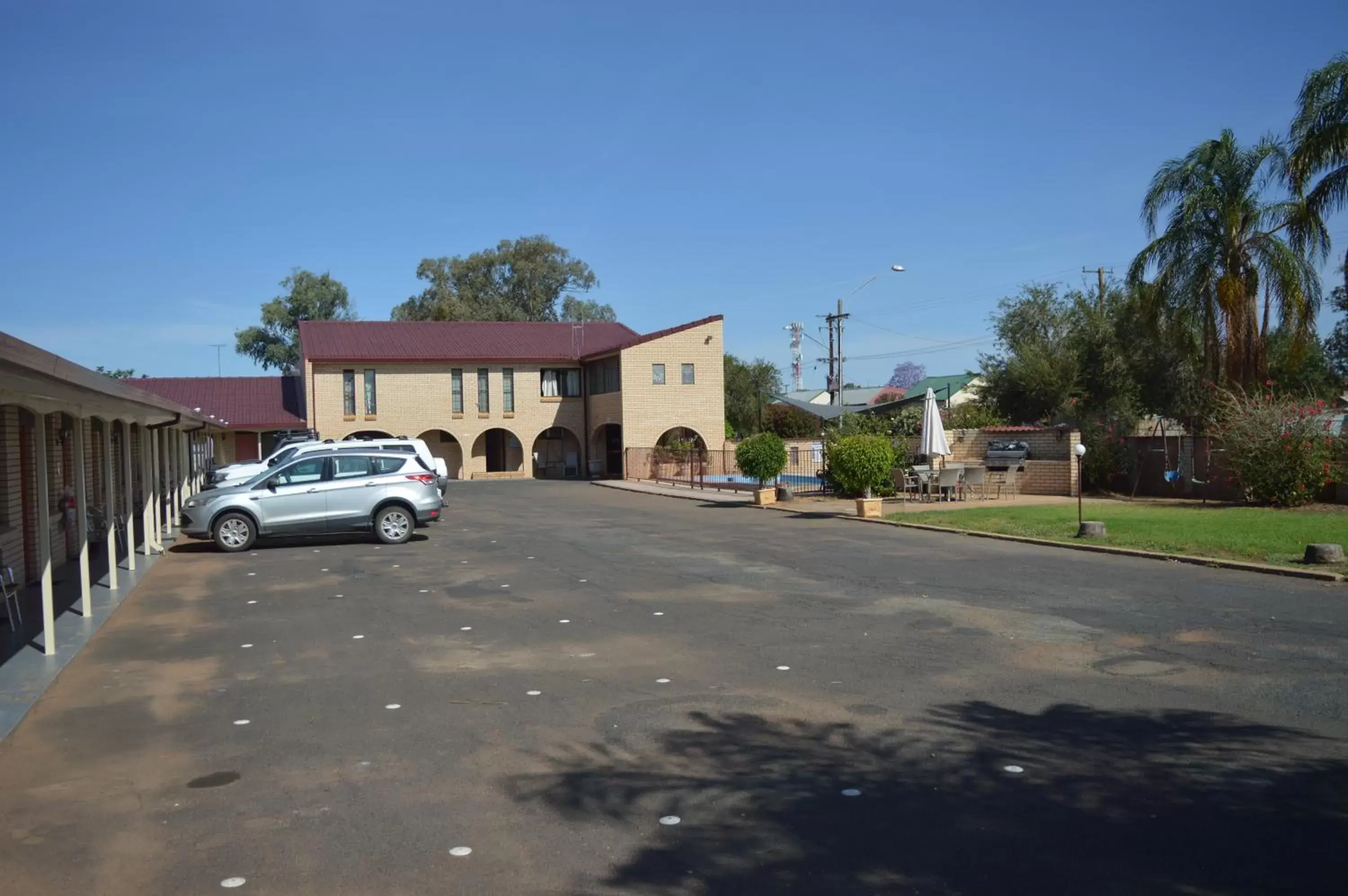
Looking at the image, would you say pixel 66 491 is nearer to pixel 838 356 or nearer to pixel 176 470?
pixel 176 470

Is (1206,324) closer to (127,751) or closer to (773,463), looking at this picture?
(773,463)

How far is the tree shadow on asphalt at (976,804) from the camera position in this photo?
15.1ft

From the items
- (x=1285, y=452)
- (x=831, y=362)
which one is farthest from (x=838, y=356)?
(x=1285, y=452)

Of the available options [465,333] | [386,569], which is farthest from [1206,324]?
[465,333]

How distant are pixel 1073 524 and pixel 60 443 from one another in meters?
16.8

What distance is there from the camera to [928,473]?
25688 mm

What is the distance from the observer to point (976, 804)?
5.45 metres

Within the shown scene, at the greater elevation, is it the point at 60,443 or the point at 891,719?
the point at 60,443

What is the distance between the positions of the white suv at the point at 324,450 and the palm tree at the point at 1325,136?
55.9ft

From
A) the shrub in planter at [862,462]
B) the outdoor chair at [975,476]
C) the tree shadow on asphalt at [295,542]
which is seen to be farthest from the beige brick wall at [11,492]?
the outdoor chair at [975,476]

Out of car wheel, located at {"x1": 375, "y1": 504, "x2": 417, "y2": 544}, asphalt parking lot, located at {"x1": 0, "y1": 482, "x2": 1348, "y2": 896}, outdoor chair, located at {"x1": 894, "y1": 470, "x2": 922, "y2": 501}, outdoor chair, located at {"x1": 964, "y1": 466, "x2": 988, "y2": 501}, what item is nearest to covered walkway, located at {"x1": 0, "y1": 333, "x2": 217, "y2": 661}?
asphalt parking lot, located at {"x1": 0, "y1": 482, "x2": 1348, "y2": 896}

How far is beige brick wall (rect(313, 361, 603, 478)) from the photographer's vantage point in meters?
47.7

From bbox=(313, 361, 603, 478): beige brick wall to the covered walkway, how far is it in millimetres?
23296

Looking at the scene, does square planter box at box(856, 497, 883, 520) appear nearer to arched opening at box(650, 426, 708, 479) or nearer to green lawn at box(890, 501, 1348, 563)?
green lawn at box(890, 501, 1348, 563)
